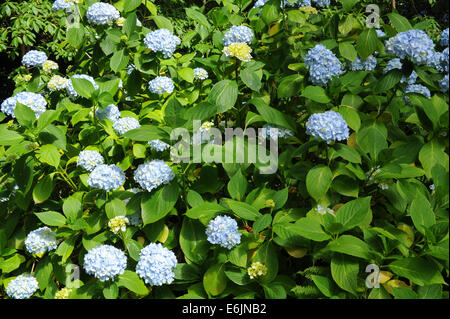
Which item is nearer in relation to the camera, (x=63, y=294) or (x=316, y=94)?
(x=63, y=294)

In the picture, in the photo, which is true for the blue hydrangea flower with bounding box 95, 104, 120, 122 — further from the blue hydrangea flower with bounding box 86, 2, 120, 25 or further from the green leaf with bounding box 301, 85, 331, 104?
the green leaf with bounding box 301, 85, 331, 104

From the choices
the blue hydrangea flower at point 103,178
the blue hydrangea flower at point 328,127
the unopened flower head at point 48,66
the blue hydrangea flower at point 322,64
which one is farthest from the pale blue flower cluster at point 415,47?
the unopened flower head at point 48,66

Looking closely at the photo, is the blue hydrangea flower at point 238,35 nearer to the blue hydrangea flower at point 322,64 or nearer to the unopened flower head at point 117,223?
the blue hydrangea flower at point 322,64

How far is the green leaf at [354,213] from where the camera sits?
1.61 m

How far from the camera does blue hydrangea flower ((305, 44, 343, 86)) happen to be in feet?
6.42

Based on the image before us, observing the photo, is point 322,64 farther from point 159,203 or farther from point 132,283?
point 132,283

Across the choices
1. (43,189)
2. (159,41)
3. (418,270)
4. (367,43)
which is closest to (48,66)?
(159,41)

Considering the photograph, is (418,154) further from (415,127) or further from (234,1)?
(234,1)

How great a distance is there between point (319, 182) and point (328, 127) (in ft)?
0.75

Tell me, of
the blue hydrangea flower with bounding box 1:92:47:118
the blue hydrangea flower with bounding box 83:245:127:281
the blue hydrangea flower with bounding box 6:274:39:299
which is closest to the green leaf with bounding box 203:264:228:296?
the blue hydrangea flower with bounding box 83:245:127:281

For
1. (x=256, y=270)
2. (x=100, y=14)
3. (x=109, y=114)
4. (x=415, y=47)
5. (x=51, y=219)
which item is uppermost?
(x=415, y=47)

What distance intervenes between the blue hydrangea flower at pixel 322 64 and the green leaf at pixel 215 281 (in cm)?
96

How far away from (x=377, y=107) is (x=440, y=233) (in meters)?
0.79

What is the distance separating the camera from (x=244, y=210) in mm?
1757
